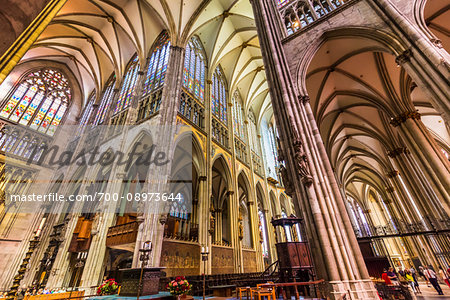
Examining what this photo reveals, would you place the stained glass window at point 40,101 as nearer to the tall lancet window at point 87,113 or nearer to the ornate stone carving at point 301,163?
the tall lancet window at point 87,113

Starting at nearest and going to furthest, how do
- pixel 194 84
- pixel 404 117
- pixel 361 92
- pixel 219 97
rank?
pixel 404 117 → pixel 361 92 → pixel 194 84 → pixel 219 97

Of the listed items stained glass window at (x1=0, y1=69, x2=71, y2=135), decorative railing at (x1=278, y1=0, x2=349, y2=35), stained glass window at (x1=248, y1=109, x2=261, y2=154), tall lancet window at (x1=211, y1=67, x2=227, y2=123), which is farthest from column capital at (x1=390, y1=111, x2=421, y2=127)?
stained glass window at (x1=0, y1=69, x2=71, y2=135)

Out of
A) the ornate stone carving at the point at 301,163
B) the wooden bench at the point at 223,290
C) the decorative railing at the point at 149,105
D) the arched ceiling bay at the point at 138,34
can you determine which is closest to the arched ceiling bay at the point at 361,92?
the ornate stone carving at the point at 301,163

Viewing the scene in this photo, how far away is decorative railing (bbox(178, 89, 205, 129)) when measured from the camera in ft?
39.7

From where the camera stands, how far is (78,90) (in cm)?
2016

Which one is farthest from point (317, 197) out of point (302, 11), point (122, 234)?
point (122, 234)

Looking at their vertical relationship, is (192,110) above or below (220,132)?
below

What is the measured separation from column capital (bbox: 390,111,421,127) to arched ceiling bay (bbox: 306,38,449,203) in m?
0.40

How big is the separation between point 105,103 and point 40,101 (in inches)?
205

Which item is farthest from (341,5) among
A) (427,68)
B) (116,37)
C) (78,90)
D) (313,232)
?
(78,90)

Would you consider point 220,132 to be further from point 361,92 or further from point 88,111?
point 88,111

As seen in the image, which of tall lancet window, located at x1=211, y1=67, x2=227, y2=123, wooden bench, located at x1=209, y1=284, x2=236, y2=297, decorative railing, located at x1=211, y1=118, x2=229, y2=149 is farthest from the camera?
tall lancet window, located at x1=211, y1=67, x2=227, y2=123

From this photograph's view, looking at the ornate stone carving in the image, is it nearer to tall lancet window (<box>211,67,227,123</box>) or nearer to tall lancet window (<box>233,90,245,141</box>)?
tall lancet window (<box>211,67,227,123</box>)

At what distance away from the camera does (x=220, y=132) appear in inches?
602
